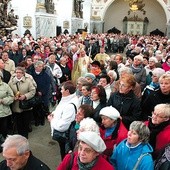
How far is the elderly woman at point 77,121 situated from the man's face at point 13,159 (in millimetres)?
1085

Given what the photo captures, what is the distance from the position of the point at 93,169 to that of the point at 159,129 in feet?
3.65

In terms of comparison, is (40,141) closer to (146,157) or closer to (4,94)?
(4,94)

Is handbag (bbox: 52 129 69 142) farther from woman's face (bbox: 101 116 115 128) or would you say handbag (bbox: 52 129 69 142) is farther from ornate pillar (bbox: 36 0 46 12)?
ornate pillar (bbox: 36 0 46 12)

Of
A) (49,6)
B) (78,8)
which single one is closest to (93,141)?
(49,6)

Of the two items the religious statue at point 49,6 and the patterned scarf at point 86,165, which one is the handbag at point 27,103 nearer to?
the patterned scarf at point 86,165

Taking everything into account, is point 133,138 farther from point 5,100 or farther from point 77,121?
point 5,100

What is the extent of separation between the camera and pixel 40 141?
588cm

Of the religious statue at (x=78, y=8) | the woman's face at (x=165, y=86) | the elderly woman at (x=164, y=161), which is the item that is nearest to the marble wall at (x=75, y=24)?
the religious statue at (x=78, y=8)

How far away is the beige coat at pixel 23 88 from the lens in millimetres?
5504

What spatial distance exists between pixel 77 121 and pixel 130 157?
2.97ft

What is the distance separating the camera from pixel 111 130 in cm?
348

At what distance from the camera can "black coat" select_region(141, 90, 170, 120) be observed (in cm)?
425

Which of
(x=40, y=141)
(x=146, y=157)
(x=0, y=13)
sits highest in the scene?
(x=0, y=13)

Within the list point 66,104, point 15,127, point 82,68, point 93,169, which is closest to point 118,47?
point 82,68
